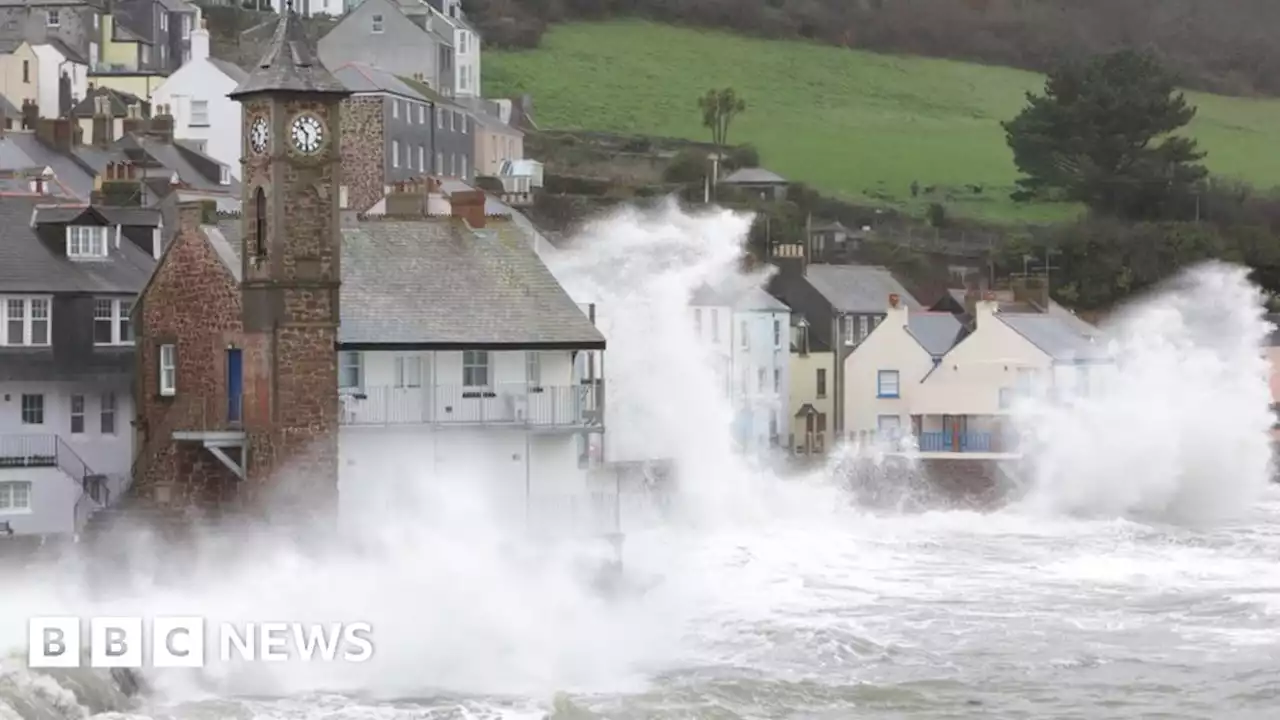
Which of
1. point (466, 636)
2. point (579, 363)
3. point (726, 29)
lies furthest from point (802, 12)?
point (466, 636)

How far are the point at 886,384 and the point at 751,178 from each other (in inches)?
1531

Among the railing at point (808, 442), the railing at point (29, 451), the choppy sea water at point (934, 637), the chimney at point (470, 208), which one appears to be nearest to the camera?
the choppy sea water at point (934, 637)

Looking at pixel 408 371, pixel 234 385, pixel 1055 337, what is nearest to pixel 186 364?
pixel 234 385

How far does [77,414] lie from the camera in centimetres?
5419

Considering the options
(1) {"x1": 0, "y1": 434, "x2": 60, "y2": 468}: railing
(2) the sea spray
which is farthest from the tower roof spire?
(2) the sea spray

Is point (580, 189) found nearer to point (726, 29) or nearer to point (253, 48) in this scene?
point (253, 48)

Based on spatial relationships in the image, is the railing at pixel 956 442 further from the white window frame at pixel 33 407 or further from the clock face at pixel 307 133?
A: the clock face at pixel 307 133

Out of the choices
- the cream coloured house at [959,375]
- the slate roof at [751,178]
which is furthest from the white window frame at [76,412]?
the slate roof at [751,178]

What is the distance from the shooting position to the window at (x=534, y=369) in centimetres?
5053

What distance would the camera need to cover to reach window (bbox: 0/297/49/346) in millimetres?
53375

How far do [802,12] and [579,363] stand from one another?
466 feet

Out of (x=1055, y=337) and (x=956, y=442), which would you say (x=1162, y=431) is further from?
(x=956, y=442)

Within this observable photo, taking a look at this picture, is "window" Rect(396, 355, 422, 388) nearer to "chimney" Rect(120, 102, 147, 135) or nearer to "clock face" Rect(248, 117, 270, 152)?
"clock face" Rect(248, 117, 270, 152)

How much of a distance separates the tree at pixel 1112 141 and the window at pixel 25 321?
97.9 meters
